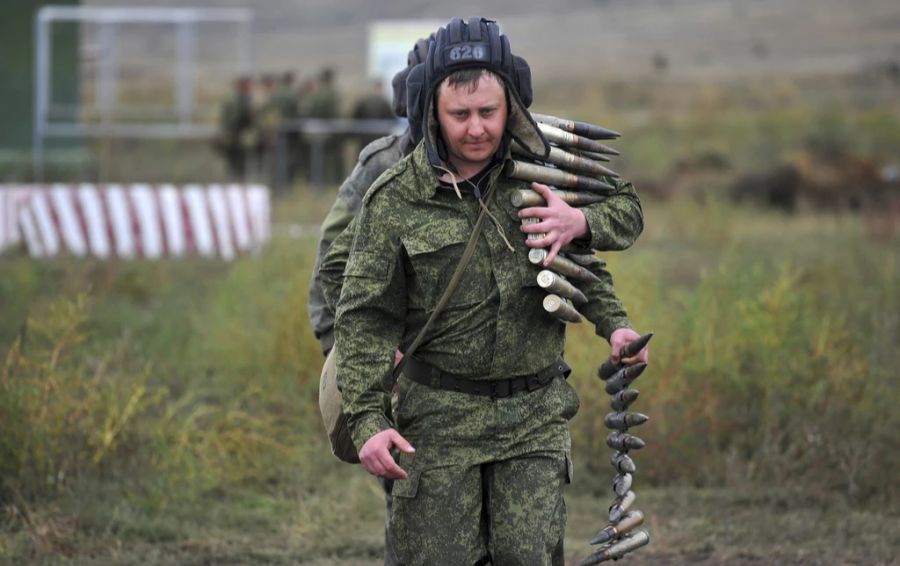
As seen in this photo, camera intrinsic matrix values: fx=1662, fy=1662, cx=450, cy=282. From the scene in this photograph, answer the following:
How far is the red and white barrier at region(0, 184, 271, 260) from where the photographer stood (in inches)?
630

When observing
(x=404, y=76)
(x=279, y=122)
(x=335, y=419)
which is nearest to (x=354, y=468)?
(x=404, y=76)

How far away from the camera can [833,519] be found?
740 centimetres

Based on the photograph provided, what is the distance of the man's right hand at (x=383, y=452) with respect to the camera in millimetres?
4449

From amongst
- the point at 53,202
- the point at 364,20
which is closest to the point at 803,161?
the point at 53,202

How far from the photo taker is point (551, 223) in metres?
4.60

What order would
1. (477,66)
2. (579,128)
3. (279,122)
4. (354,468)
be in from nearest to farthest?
(477,66)
(579,128)
(354,468)
(279,122)

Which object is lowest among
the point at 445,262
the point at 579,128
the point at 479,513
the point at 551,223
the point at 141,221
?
the point at 141,221

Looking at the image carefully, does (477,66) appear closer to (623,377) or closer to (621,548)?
(623,377)

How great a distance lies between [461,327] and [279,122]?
23.0 meters

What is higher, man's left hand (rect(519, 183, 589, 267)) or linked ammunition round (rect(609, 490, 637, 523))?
man's left hand (rect(519, 183, 589, 267))

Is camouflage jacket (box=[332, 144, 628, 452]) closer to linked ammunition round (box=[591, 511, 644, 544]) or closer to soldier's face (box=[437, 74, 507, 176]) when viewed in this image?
soldier's face (box=[437, 74, 507, 176])

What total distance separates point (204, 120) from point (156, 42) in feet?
168

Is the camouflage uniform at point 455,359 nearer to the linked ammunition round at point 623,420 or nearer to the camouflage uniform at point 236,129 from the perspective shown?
the linked ammunition round at point 623,420

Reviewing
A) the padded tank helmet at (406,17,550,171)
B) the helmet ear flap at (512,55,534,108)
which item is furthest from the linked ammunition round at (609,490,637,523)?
the helmet ear flap at (512,55,534,108)
